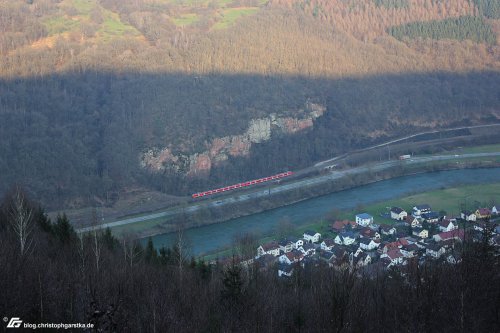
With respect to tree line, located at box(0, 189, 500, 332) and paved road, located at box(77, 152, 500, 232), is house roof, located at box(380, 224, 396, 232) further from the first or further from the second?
tree line, located at box(0, 189, 500, 332)

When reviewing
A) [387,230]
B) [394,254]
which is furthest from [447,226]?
[394,254]

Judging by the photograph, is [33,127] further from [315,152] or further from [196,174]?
[315,152]

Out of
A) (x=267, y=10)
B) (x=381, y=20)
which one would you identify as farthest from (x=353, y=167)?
A: (x=381, y=20)

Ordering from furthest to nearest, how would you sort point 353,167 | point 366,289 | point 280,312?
point 353,167, point 366,289, point 280,312

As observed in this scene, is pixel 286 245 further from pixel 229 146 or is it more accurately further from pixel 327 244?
pixel 229 146

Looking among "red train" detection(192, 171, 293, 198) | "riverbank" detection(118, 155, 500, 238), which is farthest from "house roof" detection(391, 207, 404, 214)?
"red train" detection(192, 171, 293, 198)

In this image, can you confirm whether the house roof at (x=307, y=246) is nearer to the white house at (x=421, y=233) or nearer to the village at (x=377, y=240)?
the village at (x=377, y=240)
